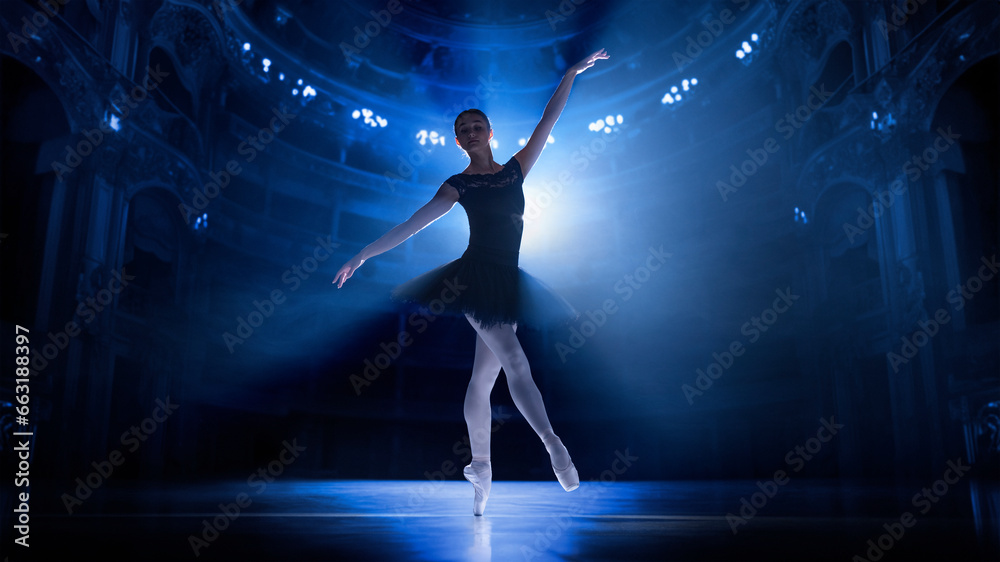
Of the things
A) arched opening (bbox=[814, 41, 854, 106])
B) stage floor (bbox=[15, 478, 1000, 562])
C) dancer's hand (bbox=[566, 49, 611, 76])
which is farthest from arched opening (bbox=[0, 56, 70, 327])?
arched opening (bbox=[814, 41, 854, 106])

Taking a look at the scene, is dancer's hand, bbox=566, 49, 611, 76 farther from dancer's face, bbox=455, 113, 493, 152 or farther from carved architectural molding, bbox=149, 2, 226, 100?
carved architectural molding, bbox=149, 2, 226, 100

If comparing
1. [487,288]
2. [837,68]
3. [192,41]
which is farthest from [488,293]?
[192,41]

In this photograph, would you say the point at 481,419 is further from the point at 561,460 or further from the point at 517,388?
the point at 561,460

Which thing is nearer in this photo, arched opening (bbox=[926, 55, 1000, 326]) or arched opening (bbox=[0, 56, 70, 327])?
arched opening (bbox=[926, 55, 1000, 326])

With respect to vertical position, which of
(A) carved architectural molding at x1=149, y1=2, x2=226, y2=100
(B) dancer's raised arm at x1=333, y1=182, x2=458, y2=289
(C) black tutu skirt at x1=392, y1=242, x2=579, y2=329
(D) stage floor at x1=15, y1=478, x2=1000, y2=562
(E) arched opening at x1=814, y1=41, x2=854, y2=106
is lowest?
(D) stage floor at x1=15, y1=478, x2=1000, y2=562

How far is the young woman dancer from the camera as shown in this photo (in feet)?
8.38

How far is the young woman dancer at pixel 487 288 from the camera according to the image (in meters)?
2.55

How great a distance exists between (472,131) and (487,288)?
768 mm

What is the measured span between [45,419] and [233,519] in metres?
6.85

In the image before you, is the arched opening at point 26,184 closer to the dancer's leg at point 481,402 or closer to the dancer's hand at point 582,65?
the dancer's leg at point 481,402

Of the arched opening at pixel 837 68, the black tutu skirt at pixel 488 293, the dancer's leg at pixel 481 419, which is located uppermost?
the arched opening at pixel 837 68

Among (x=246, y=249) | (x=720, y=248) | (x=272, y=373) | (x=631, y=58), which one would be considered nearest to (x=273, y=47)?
(x=246, y=249)

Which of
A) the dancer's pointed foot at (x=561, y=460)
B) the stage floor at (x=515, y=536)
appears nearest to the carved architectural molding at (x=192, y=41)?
the stage floor at (x=515, y=536)

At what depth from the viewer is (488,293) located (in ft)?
8.52
